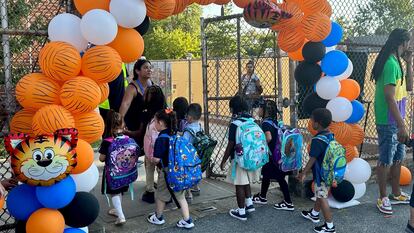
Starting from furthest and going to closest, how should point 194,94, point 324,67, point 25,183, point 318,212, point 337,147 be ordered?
point 194,94 → point 324,67 → point 318,212 → point 337,147 → point 25,183

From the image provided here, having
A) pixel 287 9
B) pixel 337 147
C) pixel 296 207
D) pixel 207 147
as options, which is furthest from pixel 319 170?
pixel 287 9

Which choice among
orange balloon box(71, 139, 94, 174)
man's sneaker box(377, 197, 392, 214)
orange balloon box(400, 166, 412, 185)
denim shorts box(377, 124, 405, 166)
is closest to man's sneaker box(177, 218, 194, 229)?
orange balloon box(71, 139, 94, 174)

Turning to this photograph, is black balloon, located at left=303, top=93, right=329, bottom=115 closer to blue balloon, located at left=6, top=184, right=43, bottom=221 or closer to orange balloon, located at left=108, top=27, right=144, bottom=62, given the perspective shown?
orange balloon, located at left=108, top=27, right=144, bottom=62

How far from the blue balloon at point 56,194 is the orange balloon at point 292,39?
9.38 ft

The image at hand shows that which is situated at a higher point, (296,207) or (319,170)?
(319,170)

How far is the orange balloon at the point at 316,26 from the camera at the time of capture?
15.5ft

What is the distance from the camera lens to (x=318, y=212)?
15.1ft

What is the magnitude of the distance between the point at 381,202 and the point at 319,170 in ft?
3.79

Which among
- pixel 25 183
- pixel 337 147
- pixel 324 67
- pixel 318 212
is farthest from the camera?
pixel 324 67

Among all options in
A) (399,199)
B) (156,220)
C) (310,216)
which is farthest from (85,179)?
(399,199)

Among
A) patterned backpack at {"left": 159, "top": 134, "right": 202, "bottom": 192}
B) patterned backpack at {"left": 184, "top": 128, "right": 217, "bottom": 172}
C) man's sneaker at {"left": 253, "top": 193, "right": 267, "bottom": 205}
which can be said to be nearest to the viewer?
patterned backpack at {"left": 159, "top": 134, "right": 202, "bottom": 192}

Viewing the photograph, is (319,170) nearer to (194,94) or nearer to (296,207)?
(296,207)

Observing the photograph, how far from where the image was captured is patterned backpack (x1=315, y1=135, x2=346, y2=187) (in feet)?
14.1

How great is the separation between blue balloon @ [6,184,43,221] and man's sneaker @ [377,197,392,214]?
12.2ft
